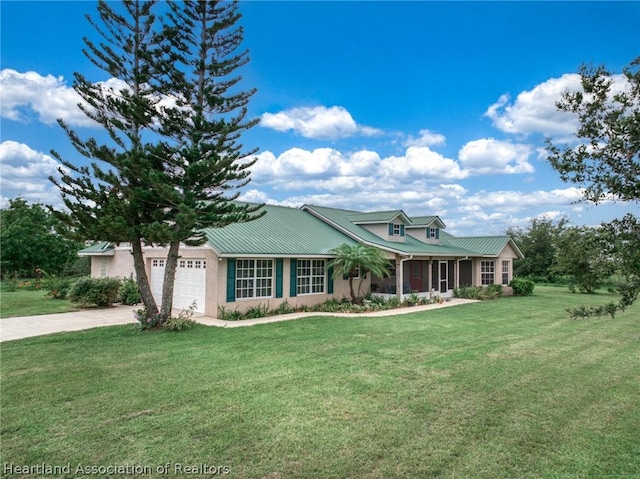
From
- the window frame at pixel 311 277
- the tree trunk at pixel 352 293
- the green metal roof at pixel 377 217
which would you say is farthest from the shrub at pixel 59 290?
the green metal roof at pixel 377 217

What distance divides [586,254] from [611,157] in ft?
3.13

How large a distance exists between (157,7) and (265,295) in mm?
9576

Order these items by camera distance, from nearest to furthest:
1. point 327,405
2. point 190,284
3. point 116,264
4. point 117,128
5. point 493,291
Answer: point 327,405, point 117,128, point 190,284, point 116,264, point 493,291

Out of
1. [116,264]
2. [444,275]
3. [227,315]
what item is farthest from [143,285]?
[444,275]

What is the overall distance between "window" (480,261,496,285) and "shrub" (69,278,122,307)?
20150 millimetres

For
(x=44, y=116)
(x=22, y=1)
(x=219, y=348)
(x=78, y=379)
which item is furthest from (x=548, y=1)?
(x=44, y=116)

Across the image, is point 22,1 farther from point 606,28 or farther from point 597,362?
point 597,362

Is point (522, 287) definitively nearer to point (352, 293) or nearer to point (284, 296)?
point (352, 293)

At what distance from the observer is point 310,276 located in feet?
53.8

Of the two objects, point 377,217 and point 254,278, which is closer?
point 254,278

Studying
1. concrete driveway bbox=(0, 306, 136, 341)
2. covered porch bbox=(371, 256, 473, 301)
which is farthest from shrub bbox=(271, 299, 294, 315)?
covered porch bbox=(371, 256, 473, 301)

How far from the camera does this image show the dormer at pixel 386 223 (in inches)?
818

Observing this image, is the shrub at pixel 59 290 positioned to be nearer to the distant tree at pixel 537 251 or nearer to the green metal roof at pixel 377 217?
the green metal roof at pixel 377 217

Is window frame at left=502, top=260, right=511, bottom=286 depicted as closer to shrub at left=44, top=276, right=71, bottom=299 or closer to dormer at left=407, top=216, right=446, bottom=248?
dormer at left=407, top=216, right=446, bottom=248
